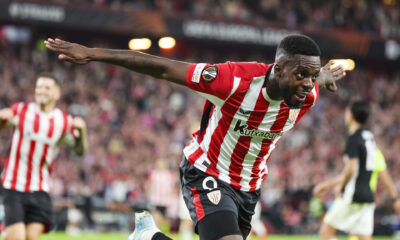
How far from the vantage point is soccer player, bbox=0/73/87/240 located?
635 cm

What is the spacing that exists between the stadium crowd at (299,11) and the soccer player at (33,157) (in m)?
14.6

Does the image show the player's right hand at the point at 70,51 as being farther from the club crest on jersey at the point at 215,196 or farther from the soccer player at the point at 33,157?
the soccer player at the point at 33,157

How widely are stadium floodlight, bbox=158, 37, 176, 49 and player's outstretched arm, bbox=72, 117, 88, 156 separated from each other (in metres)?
16.0

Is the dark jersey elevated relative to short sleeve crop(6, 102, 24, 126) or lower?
lower

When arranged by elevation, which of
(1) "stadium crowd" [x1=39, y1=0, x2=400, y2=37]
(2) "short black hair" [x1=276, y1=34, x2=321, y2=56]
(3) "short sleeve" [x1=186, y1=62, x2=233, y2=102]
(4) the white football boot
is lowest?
(4) the white football boot

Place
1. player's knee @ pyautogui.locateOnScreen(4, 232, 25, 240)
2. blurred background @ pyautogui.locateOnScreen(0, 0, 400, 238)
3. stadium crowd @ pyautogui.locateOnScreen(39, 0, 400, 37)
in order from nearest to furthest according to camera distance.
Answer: player's knee @ pyautogui.locateOnScreen(4, 232, 25, 240) < blurred background @ pyautogui.locateOnScreen(0, 0, 400, 238) < stadium crowd @ pyautogui.locateOnScreen(39, 0, 400, 37)

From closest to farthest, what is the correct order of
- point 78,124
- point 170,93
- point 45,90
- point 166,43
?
point 45,90 < point 78,124 < point 170,93 < point 166,43

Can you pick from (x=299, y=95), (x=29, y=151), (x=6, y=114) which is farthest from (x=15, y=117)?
(x=299, y=95)

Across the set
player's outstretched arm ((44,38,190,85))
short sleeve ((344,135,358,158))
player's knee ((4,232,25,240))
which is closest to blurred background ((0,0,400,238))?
short sleeve ((344,135,358,158))

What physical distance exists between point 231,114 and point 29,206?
280 centimetres

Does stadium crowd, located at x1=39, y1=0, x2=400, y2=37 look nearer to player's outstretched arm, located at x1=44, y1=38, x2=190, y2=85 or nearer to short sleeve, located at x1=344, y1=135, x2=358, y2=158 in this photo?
short sleeve, located at x1=344, y1=135, x2=358, y2=158

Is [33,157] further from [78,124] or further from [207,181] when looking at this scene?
[207,181]

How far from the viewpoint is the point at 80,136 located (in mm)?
6785

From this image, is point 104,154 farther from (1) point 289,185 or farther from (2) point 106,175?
(1) point 289,185
